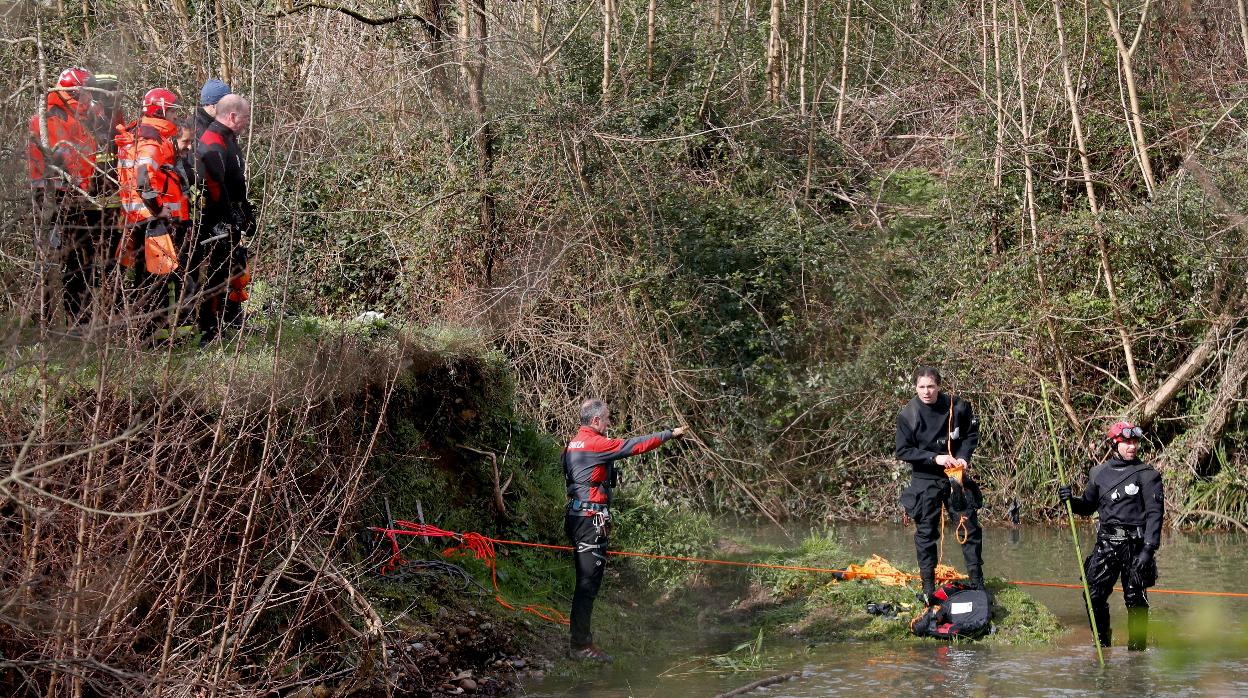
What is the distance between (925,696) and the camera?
8.91m

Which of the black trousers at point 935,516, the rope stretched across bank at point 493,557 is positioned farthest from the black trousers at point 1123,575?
the rope stretched across bank at point 493,557

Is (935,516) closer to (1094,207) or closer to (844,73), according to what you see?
(1094,207)

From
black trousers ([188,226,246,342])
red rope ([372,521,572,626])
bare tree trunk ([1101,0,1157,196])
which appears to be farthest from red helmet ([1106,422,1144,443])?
bare tree trunk ([1101,0,1157,196])

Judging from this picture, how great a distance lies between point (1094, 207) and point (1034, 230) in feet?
2.63

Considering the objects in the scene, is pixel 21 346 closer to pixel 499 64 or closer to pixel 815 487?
pixel 499 64

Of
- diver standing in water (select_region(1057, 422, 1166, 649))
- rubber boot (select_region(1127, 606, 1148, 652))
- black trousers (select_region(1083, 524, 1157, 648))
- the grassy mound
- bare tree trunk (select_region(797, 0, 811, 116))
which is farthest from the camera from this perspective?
bare tree trunk (select_region(797, 0, 811, 116))

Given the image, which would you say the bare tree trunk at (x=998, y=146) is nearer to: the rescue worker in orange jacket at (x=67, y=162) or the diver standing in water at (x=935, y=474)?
the diver standing in water at (x=935, y=474)

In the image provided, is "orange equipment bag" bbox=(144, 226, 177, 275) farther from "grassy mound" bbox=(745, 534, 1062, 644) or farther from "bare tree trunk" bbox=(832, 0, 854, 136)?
"bare tree trunk" bbox=(832, 0, 854, 136)

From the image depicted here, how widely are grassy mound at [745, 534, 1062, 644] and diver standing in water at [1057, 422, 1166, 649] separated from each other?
0.72 metres

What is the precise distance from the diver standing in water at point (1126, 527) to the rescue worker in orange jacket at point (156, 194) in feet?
21.1

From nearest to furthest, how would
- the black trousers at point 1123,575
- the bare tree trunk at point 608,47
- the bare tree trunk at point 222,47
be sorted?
the black trousers at point 1123,575 < the bare tree trunk at point 222,47 < the bare tree trunk at point 608,47

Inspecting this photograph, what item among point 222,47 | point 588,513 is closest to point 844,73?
point 222,47

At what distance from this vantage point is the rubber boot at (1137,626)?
10156 mm

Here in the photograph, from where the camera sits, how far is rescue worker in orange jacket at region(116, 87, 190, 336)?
8.72 meters
